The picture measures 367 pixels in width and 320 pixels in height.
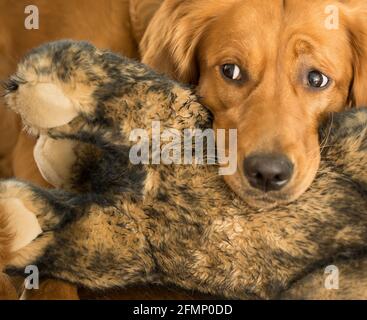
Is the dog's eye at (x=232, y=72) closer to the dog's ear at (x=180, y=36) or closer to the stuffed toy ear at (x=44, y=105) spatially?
the dog's ear at (x=180, y=36)

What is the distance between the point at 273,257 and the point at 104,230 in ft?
1.09

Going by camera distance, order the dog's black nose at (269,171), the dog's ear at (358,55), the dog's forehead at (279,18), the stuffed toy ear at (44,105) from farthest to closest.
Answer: the dog's ear at (358,55) → the dog's forehead at (279,18) → the dog's black nose at (269,171) → the stuffed toy ear at (44,105)

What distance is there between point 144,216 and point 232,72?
1.59ft

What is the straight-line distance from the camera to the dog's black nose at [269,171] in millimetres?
1263

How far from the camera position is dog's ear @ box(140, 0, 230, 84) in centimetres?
164

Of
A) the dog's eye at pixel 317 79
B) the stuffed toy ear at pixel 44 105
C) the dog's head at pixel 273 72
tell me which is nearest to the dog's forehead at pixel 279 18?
the dog's head at pixel 273 72

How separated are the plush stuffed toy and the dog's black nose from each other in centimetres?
7

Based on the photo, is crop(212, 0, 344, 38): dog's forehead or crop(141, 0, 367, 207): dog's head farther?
crop(212, 0, 344, 38): dog's forehead

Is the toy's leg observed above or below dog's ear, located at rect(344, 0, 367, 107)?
below

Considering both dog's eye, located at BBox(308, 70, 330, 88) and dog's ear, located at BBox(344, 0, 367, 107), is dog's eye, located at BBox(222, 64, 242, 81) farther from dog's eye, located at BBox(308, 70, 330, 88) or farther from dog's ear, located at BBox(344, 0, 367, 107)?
dog's ear, located at BBox(344, 0, 367, 107)

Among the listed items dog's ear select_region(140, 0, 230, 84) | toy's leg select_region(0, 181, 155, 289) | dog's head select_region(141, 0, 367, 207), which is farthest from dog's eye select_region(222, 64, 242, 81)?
toy's leg select_region(0, 181, 155, 289)

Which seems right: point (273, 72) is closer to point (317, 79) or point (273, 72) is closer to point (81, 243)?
point (317, 79)

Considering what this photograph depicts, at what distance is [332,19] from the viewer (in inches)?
59.9
